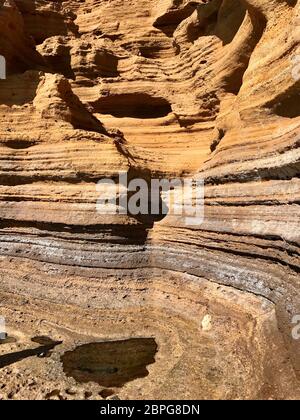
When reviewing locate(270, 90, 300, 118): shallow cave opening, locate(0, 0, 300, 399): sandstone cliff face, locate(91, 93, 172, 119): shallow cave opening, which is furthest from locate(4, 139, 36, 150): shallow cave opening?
locate(270, 90, 300, 118): shallow cave opening

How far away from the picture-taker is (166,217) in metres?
13.6

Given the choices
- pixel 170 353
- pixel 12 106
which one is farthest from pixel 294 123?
pixel 12 106

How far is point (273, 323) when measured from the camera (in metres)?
8.18

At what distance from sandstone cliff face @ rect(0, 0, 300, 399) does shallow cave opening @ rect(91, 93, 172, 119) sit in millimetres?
52

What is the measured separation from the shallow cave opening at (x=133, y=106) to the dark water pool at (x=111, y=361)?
10080mm

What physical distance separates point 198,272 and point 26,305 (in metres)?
4.37

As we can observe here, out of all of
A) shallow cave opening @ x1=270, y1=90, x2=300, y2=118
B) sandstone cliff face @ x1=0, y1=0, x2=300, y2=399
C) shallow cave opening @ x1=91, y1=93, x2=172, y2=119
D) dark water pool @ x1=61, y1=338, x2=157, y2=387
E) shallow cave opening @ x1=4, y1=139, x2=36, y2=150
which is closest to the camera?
dark water pool @ x1=61, y1=338, x2=157, y2=387

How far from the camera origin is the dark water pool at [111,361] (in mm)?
8055

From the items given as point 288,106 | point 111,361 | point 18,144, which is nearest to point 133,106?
point 18,144

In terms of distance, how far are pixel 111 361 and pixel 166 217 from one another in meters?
5.53

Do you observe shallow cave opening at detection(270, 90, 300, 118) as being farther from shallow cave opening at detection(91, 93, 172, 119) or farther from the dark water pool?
shallow cave opening at detection(91, 93, 172, 119)

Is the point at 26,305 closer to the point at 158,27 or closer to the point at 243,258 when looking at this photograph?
the point at 243,258

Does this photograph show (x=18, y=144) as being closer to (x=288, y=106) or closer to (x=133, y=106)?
(x=133, y=106)

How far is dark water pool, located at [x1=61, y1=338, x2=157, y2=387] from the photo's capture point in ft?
26.4
